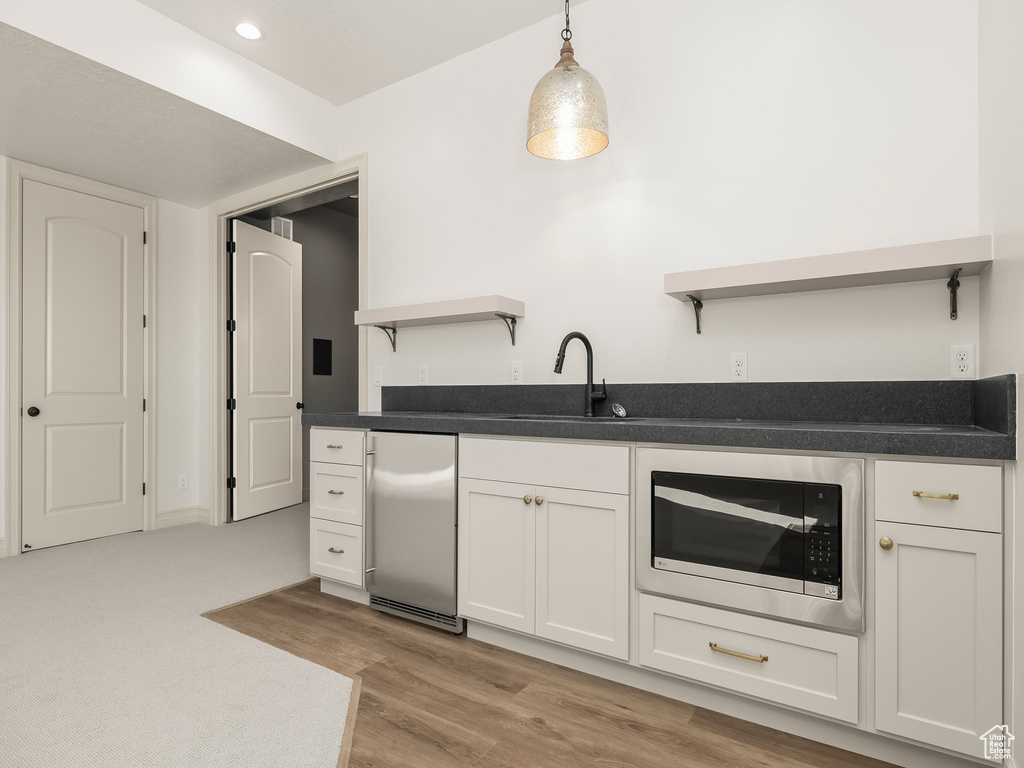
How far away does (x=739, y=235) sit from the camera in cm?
233

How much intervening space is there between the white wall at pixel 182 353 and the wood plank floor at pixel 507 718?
9.11ft

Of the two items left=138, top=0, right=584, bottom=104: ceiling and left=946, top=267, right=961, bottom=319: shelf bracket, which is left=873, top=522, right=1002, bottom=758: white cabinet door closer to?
left=946, top=267, right=961, bottom=319: shelf bracket

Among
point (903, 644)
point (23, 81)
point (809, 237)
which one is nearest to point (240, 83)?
point (23, 81)

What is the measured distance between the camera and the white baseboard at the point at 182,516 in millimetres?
4539

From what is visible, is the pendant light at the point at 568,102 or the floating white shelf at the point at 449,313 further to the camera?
the floating white shelf at the point at 449,313

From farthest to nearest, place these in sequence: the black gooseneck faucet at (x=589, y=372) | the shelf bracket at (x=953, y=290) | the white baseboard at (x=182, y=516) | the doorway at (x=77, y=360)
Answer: the white baseboard at (x=182, y=516) → the doorway at (x=77, y=360) → the black gooseneck faucet at (x=589, y=372) → the shelf bracket at (x=953, y=290)

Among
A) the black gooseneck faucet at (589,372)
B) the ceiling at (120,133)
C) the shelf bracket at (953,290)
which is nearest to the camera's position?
the shelf bracket at (953,290)

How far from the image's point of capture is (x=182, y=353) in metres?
4.72

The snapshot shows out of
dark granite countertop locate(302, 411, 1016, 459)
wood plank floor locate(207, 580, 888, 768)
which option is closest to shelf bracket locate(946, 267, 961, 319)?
dark granite countertop locate(302, 411, 1016, 459)

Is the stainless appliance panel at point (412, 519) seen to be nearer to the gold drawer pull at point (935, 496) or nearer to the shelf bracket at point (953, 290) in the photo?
the gold drawer pull at point (935, 496)

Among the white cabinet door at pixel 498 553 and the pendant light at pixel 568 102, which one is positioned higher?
the pendant light at pixel 568 102

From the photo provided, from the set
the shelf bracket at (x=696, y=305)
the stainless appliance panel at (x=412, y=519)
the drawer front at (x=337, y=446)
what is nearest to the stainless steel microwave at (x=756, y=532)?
the shelf bracket at (x=696, y=305)

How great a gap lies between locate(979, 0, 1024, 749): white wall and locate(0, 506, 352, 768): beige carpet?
1788 millimetres

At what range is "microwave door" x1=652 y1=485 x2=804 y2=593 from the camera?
1688 millimetres
